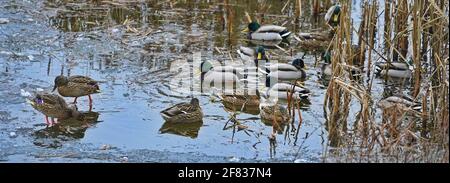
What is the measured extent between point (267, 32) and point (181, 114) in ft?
11.8

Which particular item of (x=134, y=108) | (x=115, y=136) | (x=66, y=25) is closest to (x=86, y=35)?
(x=66, y=25)

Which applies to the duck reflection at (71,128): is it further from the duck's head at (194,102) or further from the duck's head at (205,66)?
the duck's head at (205,66)

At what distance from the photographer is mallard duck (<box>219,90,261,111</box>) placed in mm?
10055

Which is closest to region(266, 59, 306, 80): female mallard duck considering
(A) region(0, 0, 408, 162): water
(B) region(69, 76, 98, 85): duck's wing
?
(A) region(0, 0, 408, 162): water

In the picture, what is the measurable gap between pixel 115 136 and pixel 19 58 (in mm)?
2890

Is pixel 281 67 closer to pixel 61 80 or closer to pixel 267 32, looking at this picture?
pixel 267 32

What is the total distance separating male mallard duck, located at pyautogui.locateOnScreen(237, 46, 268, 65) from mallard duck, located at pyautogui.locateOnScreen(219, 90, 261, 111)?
1573 mm

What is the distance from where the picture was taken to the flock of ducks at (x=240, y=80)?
935 cm

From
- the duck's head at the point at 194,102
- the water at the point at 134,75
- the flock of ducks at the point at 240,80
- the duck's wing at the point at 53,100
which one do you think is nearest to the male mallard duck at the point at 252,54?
the flock of ducks at the point at 240,80

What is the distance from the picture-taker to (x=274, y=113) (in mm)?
9305

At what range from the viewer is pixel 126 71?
1098 cm

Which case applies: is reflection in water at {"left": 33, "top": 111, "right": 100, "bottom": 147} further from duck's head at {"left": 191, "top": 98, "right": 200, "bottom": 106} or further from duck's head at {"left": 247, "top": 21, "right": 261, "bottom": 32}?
duck's head at {"left": 247, "top": 21, "right": 261, "bottom": 32}
